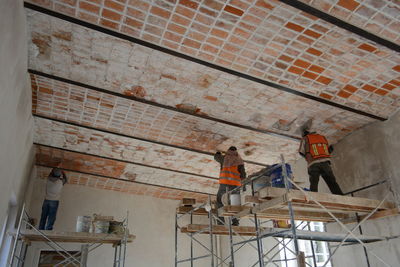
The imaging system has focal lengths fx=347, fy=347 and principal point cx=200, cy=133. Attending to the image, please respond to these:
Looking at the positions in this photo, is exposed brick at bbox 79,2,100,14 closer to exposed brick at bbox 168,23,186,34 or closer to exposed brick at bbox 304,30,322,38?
exposed brick at bbox 168,23,186,34

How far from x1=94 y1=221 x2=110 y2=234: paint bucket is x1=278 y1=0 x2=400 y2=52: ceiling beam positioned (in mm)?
4558

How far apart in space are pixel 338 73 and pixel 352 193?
7.05 ft

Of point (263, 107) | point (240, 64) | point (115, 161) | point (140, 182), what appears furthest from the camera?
point (140, 182)

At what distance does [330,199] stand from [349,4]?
2.21 m

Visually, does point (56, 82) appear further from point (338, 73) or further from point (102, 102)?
point (338, 73)

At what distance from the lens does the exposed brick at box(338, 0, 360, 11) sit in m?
3.42

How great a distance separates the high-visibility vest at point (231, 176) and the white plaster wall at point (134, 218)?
418 centimetres

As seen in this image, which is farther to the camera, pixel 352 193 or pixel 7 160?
pixel 352 193

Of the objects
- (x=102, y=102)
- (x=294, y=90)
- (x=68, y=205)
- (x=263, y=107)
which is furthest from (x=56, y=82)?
(x=68, y=205)

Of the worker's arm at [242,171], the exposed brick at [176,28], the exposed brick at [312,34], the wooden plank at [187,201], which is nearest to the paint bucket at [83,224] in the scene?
the wooden plank at [187,201]

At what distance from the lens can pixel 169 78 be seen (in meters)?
4.73

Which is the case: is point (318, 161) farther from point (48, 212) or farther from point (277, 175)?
point (48, 212)

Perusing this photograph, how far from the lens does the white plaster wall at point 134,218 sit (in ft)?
27.7

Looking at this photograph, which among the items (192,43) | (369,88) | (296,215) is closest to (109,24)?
(192,43)
